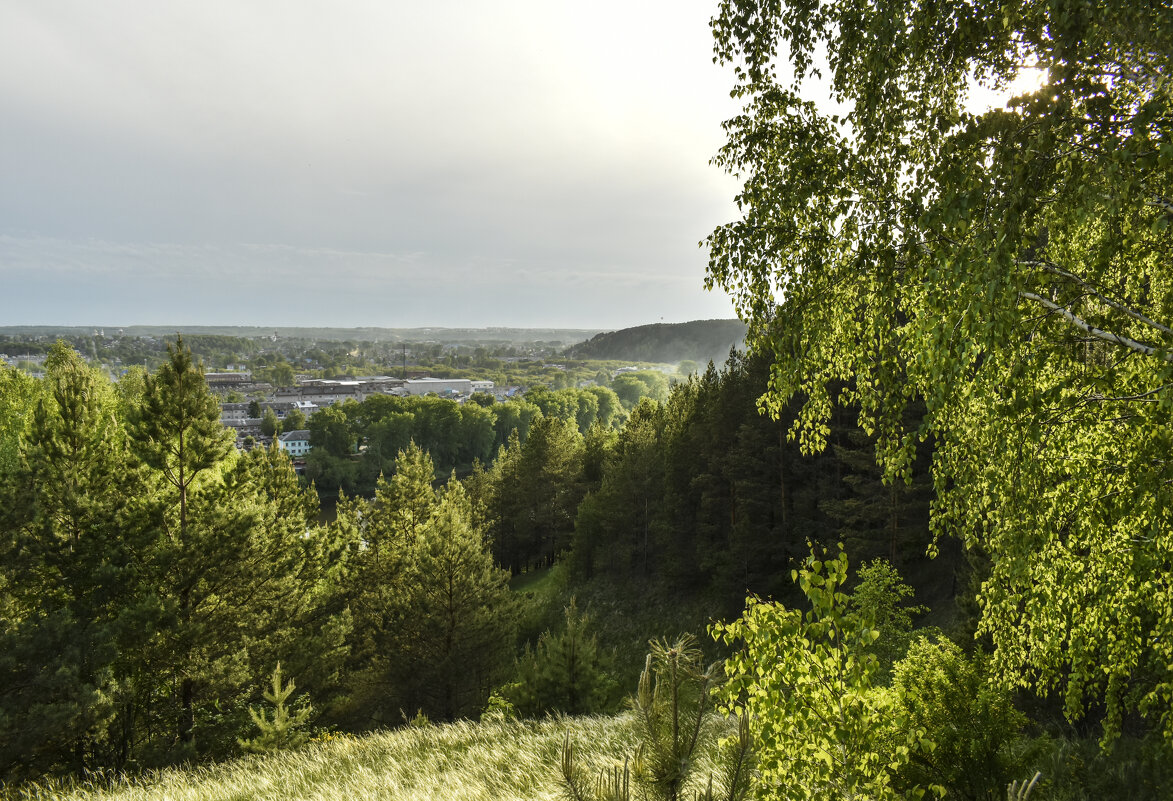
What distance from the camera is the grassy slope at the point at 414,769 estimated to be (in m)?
6.81

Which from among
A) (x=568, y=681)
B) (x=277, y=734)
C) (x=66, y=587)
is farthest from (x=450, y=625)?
(x=66, y=587)

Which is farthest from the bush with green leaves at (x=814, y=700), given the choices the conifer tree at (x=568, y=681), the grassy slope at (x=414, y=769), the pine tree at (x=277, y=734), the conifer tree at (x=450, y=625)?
the conifer tree at (x=450, y=625)

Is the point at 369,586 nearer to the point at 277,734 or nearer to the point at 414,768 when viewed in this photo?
the point at 277,734

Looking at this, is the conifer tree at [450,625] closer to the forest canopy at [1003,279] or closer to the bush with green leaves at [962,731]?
the bush with green leaves at [962,731]

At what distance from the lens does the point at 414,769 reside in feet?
26.2

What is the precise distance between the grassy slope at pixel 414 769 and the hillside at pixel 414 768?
1cm

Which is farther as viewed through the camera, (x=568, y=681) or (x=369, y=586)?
(x=369, y=586)

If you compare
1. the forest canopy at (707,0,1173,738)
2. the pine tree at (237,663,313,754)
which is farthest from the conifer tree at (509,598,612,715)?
the forest canopy at (707,0,1173,738)

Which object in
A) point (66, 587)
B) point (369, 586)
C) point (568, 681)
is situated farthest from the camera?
point (369, 586)

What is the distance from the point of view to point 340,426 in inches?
3610

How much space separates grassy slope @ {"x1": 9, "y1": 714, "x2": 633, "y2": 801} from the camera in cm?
681

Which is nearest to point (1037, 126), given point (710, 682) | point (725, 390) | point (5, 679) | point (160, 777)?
point (710, 682)

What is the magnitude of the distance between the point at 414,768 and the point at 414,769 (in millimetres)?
84

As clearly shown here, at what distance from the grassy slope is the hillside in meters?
0.01
